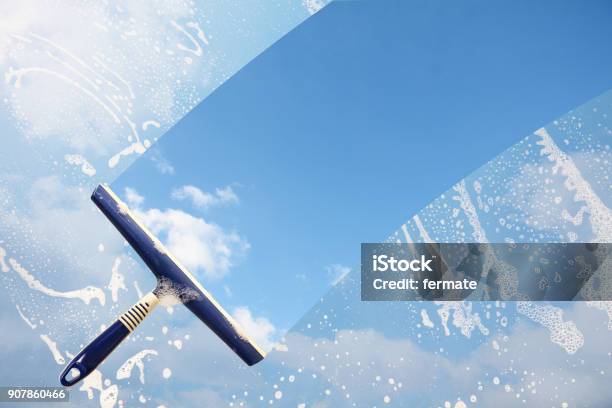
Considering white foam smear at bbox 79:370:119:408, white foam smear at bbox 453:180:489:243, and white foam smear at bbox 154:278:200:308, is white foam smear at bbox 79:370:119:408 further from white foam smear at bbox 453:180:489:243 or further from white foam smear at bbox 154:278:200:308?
white foam smear at bbox 453:180:489:243

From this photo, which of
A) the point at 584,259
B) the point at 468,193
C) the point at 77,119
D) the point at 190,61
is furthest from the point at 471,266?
the point at 77,119

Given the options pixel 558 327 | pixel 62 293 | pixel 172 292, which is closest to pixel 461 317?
pixel 558 327

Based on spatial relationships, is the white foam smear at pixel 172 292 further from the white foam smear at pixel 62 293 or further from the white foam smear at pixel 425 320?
the white foam smear at pixel 425 320

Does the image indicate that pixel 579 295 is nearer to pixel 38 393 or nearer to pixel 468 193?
pixel 468 193

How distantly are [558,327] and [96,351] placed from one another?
2802 millimetres

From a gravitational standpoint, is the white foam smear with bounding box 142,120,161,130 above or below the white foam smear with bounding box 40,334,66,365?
above

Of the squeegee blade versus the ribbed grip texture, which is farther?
the squeegee blade

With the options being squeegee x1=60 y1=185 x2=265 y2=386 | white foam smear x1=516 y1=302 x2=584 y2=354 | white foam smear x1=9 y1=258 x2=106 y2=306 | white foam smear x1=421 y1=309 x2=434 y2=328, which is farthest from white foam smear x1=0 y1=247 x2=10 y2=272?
white foam smear x1=516 y1=302 x2=584 y2=354

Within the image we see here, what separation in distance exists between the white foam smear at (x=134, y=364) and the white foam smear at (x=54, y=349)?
0.35m

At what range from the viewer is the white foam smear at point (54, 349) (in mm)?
3338

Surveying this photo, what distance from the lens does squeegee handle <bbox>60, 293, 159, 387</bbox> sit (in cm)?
274

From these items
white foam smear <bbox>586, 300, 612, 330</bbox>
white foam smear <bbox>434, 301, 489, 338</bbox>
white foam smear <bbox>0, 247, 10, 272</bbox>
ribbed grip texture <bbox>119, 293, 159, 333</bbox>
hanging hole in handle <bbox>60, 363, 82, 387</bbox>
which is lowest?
white foam smear <bbox>586, 300, 612, 330</bbox>

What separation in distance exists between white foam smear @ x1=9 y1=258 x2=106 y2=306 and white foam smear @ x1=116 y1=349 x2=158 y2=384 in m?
0.40

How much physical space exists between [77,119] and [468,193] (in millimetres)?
2719
